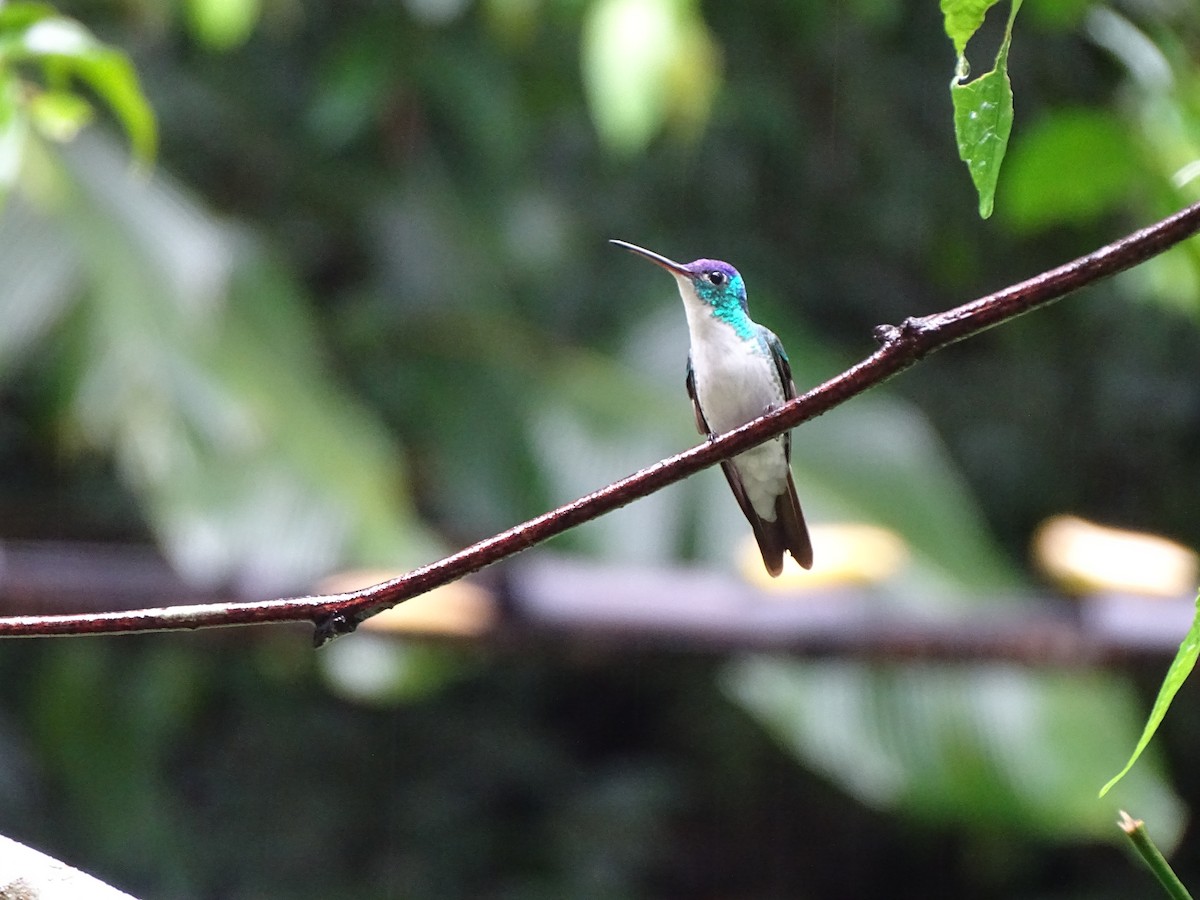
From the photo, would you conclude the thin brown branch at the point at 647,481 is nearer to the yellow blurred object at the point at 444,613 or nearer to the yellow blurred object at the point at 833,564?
the yellow blurred object at the point at 833,564

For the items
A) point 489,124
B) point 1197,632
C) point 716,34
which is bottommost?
point 1197,632

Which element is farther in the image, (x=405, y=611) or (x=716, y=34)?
(x=716, y=34)

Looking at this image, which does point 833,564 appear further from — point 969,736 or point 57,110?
point 57,110

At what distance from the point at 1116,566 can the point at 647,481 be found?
2.89 m

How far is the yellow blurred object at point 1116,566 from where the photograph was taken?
3236 mm

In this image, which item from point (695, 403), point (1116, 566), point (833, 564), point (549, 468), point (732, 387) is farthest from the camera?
point (549, 468)

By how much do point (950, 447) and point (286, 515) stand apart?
4173 mm

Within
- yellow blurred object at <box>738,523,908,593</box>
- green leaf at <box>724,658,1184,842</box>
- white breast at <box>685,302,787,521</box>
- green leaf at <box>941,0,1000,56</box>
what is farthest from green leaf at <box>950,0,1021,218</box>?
green leaf at <box>724,658,1184,842</box>

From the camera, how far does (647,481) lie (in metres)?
0.77

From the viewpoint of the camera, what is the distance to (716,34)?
21.7 feet

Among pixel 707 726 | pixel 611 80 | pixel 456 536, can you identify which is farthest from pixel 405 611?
pixel 707 726

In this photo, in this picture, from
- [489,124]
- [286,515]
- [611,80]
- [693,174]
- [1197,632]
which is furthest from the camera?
[693,174]

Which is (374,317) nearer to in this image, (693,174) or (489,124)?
(489,124)

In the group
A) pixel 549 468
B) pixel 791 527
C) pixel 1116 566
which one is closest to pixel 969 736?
pixel 1116 566
